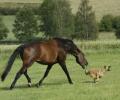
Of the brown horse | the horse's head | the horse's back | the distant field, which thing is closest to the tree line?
the distant field

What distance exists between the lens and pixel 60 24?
63906mm

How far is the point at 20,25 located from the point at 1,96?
49.6 meters

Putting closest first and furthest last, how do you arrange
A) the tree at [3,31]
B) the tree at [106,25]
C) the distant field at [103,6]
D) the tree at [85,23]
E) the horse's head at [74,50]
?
1. the horse's head at [74,50]
2. the tree at [3,31]
3. the tree at [85,23]
4. the tree at [106,25]
5. the distant field at [103,6]

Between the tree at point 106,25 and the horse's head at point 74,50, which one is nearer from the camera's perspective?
the horse's head at point 74,50

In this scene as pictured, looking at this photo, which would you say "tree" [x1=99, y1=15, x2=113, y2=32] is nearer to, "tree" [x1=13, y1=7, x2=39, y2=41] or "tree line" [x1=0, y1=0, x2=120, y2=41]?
"tree line" [x1=0, y1=0, x2=120, y2=41]

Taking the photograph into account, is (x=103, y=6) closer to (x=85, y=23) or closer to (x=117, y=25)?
(x=117, y=25)

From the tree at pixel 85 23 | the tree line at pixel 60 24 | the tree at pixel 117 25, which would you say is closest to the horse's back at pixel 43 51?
the tree at pixel 117 25

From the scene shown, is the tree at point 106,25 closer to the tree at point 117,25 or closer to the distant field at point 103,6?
the tree at point 117,25

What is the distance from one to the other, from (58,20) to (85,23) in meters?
3.66

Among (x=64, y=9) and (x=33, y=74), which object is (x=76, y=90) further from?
(x=64, y=9)

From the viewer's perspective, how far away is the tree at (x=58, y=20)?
63.3 m

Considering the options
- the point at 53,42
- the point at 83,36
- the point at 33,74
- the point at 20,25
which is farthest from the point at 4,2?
the point at 53,42

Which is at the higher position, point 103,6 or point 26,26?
point 103,6

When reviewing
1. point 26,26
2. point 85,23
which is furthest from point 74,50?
point 26,26
